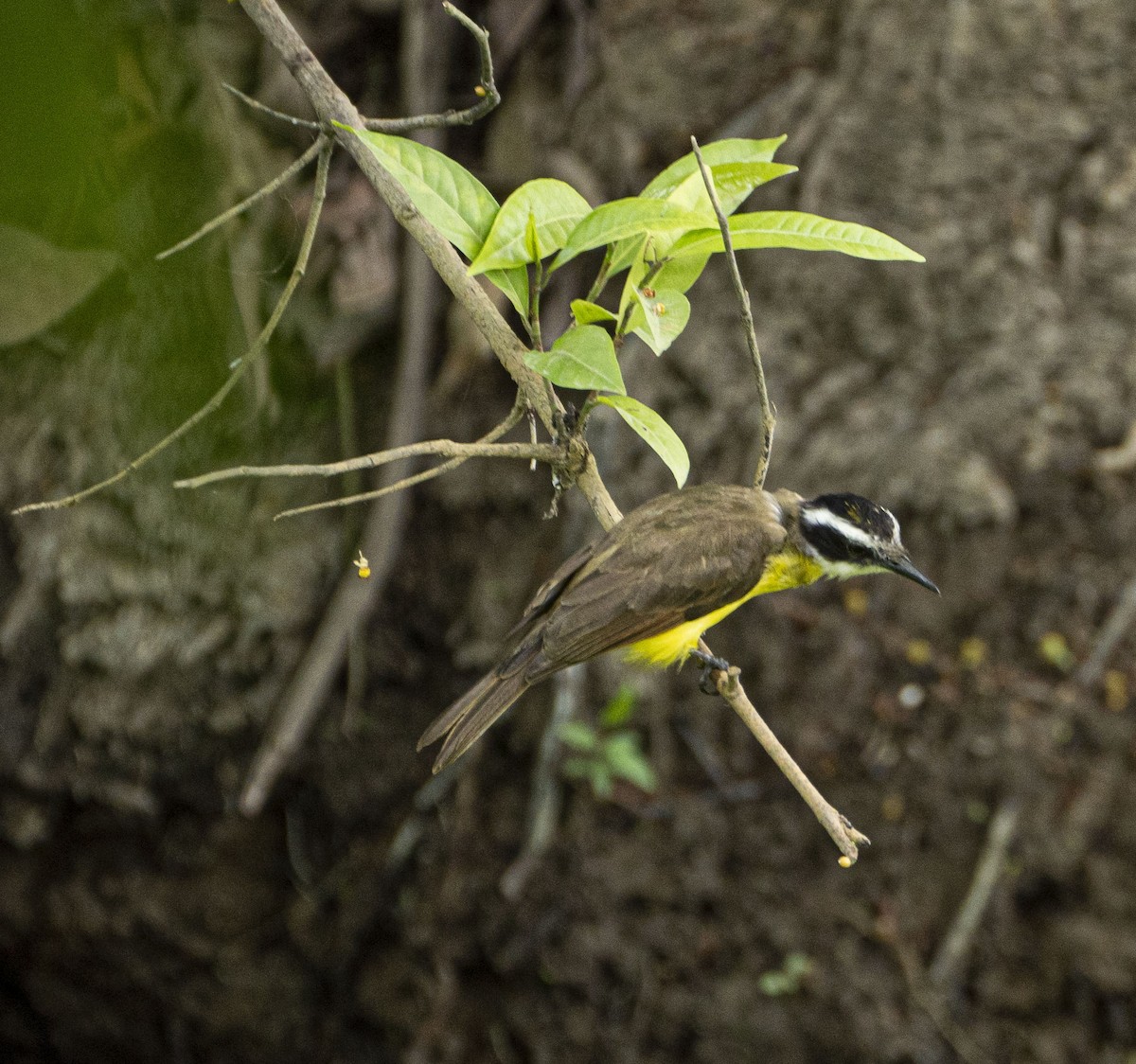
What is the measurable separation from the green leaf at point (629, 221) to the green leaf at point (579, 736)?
104 inches

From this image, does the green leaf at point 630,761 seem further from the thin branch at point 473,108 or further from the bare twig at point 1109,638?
the thin branch at point 473,108

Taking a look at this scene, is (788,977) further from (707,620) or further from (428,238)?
(428,238)

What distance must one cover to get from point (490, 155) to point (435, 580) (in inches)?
63.3

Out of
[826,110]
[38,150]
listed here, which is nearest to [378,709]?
[826,110]

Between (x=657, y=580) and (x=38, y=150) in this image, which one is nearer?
(x=38, y=150)

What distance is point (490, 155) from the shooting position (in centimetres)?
442

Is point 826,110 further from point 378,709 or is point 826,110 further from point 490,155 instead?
point 378,709

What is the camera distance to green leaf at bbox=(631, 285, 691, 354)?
1635 mm

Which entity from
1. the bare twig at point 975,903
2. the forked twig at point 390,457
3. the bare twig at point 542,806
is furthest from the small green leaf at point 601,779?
the forked twig at point 390,457

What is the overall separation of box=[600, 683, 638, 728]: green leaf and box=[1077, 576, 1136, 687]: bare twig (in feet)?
4.83

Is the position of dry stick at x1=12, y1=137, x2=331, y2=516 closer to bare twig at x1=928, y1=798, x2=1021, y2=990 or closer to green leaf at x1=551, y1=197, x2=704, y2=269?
green leaf at x1=551, y1=197, x2=704, y2=269

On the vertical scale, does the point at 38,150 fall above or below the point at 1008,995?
above

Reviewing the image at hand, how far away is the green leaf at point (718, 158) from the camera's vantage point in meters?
1.78

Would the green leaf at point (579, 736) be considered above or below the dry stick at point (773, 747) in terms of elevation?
below
